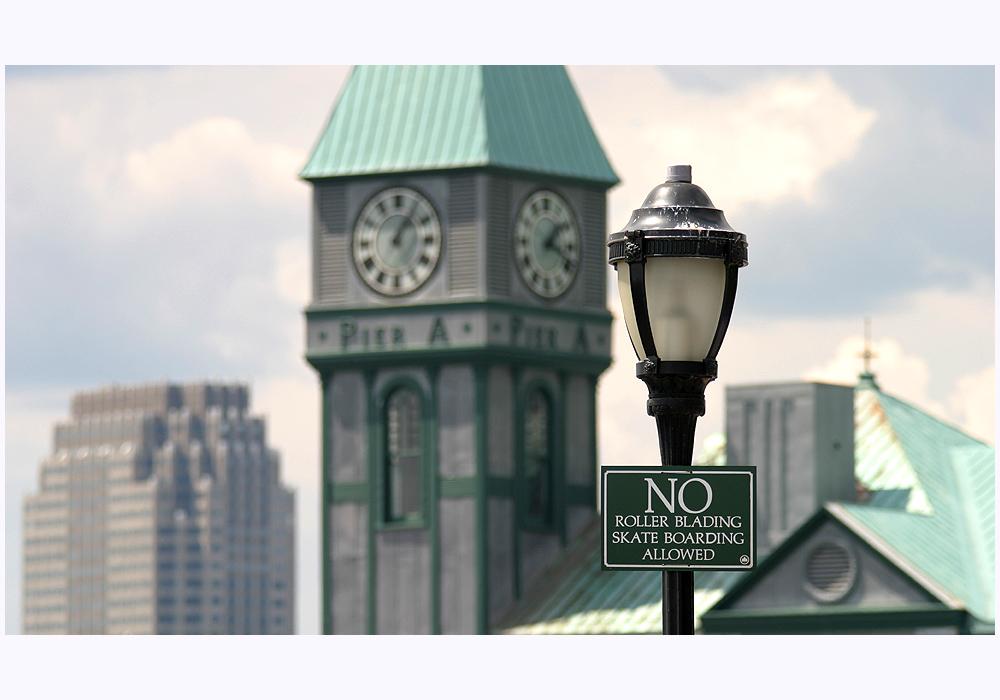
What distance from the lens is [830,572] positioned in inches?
2147

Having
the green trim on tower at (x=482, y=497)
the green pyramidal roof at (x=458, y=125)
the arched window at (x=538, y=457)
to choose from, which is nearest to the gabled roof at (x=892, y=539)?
the green trim on tower at (x=482, y=497)

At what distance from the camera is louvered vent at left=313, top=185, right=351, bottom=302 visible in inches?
2574

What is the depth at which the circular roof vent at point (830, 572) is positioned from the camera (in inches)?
2135

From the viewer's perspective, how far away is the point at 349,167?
65.2 m

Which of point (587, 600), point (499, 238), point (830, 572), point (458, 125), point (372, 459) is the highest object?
point (458, 125)

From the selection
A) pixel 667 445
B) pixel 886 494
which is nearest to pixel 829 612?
pixel 886 494

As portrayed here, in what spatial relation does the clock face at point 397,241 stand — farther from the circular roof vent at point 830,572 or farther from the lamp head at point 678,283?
the lamp head at point 678,283

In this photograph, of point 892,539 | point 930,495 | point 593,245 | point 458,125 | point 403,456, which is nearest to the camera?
point 892,539

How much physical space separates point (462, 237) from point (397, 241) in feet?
5.74

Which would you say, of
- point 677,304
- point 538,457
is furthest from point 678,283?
point 538,457

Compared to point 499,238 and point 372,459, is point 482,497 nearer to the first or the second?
point 372,459

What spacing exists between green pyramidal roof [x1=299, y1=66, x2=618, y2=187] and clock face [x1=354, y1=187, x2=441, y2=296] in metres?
0.84

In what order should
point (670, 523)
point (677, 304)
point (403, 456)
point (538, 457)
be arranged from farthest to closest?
point (538, 457), point (403, 456), point (677, 304), point (670, 523)

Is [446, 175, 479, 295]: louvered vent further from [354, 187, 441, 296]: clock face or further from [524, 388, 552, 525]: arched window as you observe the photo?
[524, 388, 552, 525]: arched window
